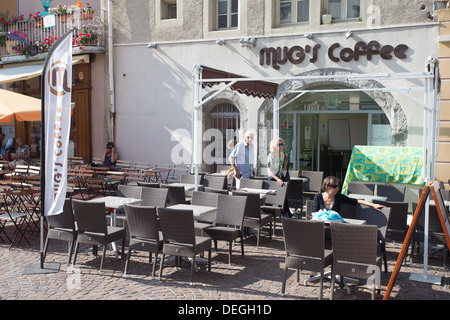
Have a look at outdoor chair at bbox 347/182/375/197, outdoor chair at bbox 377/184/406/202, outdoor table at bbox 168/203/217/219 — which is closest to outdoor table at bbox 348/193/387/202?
outdoor chair at bbox 347/182/375/197

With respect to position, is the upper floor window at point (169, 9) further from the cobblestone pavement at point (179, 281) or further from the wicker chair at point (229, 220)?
the cobblestone pavement at point (179, 281)

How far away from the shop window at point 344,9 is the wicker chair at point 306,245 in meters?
8.08

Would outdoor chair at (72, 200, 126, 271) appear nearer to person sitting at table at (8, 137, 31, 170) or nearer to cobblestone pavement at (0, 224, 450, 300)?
cobblestone pavement at (0, 224, 450, 300)

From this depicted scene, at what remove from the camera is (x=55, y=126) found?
20.3 feet

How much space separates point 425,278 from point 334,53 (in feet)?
23.4

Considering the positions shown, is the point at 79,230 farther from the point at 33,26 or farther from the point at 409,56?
the point at 33,26

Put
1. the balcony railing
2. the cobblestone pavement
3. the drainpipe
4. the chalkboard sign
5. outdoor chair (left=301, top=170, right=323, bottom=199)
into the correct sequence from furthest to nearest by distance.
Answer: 1. the balcony railing
2. the drainpipe
3. the chalkboard sign
4. outdoor chair (left=301, top=170, right=323, bottom=199)
5. the cobblestone pavement

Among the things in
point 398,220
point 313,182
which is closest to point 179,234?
point 398,220

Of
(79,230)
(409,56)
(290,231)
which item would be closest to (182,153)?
(409,56)

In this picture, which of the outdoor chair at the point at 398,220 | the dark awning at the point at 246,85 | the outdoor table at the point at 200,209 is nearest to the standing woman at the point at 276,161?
the dark awning at the point at 246,85

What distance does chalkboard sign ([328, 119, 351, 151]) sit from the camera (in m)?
12.9

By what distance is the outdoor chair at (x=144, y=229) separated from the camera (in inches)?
241

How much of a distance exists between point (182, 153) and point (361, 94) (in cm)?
515

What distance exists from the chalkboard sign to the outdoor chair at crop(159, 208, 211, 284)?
7.87 metres
